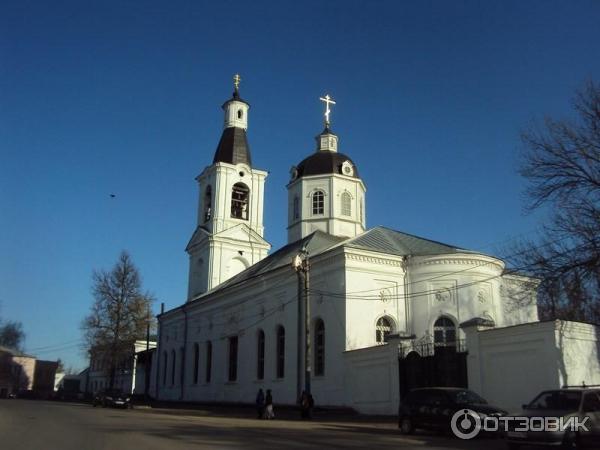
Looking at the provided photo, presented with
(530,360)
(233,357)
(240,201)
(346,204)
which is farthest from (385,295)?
(240,201)

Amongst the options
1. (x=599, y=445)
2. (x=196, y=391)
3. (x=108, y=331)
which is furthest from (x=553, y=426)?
(x=108, y=331)

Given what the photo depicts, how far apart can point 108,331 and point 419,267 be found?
96.3 ft

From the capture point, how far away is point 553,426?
12.8m

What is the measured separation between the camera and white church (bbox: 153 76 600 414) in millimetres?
25078

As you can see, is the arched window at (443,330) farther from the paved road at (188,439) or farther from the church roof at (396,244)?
the paved road at (188,439)

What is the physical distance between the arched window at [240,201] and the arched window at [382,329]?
74.8 feet

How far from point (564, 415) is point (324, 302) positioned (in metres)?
18.4

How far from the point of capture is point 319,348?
31109mm

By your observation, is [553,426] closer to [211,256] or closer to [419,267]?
[419,267]

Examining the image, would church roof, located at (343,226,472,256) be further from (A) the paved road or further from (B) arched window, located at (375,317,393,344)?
(A) the paved road

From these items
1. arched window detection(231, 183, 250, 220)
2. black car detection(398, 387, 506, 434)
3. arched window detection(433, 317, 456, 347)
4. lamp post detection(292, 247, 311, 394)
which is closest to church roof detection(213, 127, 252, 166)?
arched window detection(231, 183, 250, 220)

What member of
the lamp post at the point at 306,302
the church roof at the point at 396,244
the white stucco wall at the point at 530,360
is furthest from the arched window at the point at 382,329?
the white stucco wall at the point at 530,360

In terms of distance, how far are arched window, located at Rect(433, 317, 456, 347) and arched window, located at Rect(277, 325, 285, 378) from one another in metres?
9.23

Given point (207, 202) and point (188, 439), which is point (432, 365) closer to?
point (188, 439)
